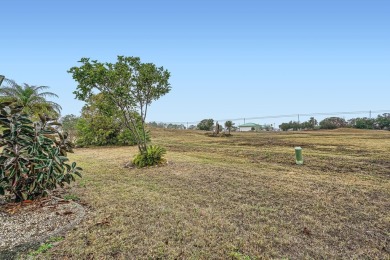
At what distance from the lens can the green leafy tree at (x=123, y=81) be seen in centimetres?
677

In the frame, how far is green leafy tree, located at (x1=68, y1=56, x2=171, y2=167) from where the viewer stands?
677 centimetres

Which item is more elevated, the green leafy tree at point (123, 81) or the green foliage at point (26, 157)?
the green leafy tree at point (123, 81)

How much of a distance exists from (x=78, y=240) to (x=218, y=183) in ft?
10.6

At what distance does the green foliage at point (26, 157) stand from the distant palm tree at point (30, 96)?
1411 centimetres

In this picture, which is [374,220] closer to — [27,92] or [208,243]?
[208,243]

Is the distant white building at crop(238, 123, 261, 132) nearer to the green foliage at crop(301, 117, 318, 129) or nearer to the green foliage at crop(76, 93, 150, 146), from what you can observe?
the green foliage at crop(301, 117, 318, 129)

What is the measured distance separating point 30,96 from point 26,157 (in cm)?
1676

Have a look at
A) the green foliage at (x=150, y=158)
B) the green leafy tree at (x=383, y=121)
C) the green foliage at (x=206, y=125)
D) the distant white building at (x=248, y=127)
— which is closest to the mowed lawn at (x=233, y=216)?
the green foliage at (x=150, y=158)

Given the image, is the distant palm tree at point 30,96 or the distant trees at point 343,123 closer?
the distant palm tree at point 30,96

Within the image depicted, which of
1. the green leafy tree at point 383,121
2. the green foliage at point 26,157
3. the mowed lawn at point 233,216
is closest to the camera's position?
the mowed lawn at point 233,216

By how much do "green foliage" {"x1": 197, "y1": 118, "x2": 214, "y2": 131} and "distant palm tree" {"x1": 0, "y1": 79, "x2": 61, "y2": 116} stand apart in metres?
20.8

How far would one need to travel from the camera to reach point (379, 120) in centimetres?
2661

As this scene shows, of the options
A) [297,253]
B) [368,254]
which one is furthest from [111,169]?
[368,254]

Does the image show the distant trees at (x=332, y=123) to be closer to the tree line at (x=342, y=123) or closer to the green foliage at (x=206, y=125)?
the tree line at (x=342, y=123)
